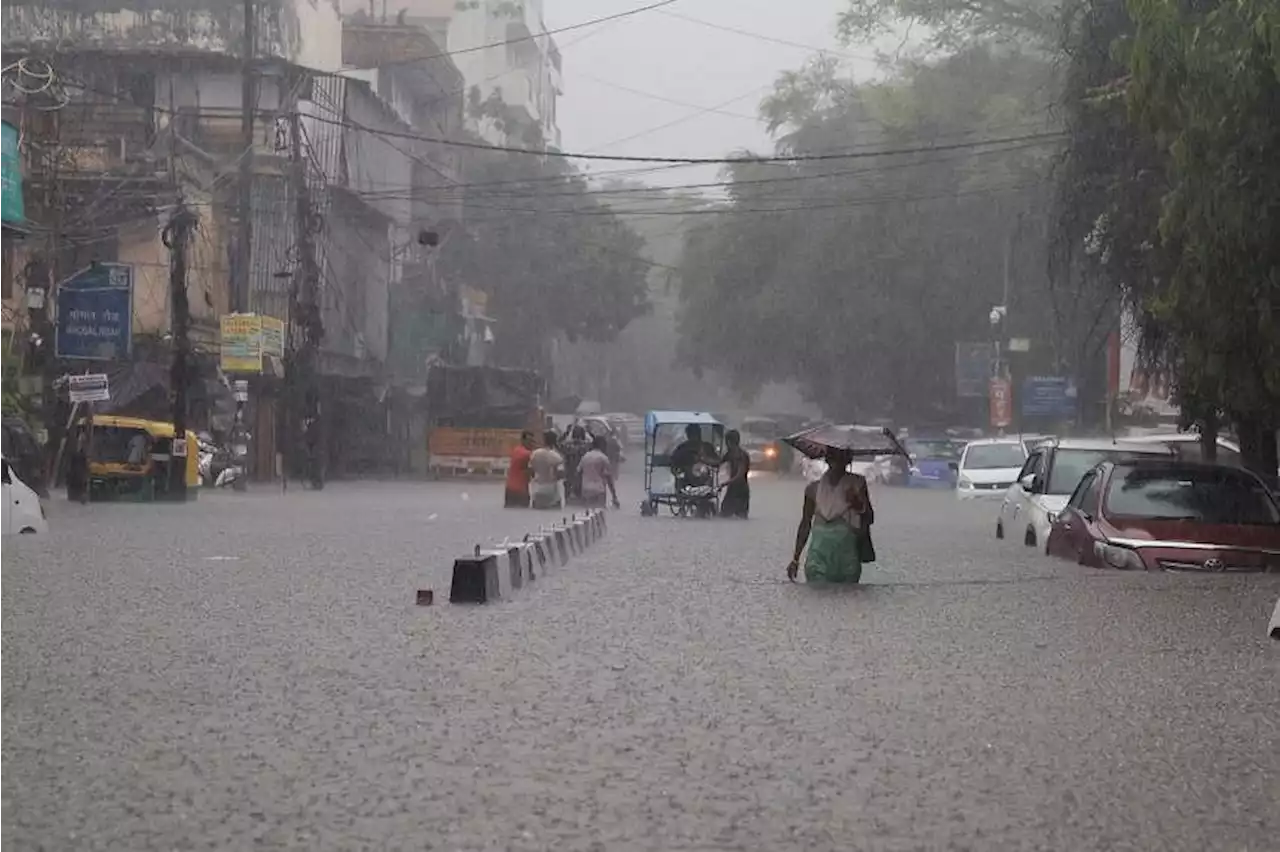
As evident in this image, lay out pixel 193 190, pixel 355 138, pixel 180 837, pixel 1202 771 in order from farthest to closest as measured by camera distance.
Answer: pixel 355 138, pixel 193 190, pixel 1202 771, pixel 180 837

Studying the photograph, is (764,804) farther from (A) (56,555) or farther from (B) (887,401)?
(B) (887,401)

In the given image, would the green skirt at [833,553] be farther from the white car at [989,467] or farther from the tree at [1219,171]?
the white car at [989,467]

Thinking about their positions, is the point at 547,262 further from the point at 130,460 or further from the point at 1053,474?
the point at 1053,474

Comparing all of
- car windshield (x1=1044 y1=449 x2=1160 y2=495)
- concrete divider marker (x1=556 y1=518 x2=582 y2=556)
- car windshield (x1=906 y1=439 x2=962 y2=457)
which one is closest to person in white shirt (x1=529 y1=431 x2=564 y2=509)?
concrete divider marker (x1=556 y1=518 x2=582 y2=556)

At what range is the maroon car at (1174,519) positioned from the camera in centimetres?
1911

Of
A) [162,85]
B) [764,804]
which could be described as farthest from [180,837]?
[162,85]

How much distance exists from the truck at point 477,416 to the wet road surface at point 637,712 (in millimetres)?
37577

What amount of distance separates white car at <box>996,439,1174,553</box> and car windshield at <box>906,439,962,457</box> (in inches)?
1167

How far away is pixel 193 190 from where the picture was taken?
50.6 meters

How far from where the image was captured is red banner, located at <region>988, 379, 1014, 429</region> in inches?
2296

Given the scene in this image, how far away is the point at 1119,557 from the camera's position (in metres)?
19.5

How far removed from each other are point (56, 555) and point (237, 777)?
14936 mm

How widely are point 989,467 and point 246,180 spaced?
1941cm

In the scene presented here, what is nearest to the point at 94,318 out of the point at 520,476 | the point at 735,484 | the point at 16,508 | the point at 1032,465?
the point at 520,476
